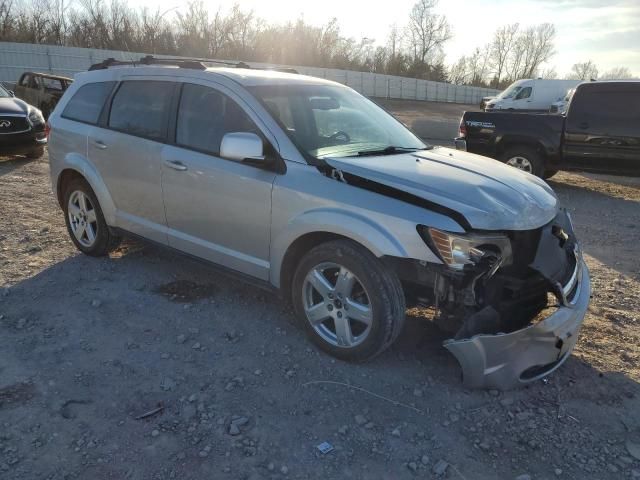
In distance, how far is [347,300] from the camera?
10.9ft

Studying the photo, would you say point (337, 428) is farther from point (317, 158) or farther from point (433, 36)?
point (433, 36)

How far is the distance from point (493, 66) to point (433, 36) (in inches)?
501

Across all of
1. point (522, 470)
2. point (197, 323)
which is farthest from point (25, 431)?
point (522, 470)

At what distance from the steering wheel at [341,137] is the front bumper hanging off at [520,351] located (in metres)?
1.74

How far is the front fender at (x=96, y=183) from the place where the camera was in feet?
15.9

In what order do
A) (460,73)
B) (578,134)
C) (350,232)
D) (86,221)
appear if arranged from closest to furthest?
1. (350,232)
2. (86,221)
3. (578,134)
4. (460,73)

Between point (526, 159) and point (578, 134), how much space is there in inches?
36.4

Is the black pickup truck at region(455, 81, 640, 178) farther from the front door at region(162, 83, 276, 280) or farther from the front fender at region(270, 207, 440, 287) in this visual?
the front fender at region(270, 207, 440, 287)

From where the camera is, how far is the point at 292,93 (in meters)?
4.10

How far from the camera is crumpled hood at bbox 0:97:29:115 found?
10.1 m

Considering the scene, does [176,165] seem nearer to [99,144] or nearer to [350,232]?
[99,144]

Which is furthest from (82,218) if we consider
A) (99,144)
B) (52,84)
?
(52,84)

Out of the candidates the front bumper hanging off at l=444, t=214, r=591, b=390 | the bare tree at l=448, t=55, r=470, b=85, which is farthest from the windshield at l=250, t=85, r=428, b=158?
the bare tree at l=448, t=55, r=470, b=85

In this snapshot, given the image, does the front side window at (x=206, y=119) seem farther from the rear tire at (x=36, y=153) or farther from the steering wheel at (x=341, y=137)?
the rear tire at (x=36, y=153)
